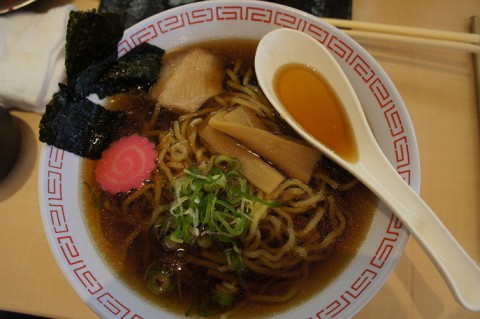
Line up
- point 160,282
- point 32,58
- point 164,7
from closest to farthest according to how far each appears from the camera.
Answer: point 160,282 < point 32,58 < point 164,7

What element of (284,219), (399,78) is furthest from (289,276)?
(399,78)

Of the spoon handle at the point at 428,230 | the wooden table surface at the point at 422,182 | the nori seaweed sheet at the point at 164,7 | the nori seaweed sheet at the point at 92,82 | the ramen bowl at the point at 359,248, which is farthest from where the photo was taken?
the nori seaweed sheet at the point at 164,7

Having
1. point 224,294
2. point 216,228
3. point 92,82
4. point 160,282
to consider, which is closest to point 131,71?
point 92,82

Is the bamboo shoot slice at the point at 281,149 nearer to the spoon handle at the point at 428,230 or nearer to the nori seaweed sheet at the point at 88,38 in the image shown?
the spoon handle at the point at 428,230

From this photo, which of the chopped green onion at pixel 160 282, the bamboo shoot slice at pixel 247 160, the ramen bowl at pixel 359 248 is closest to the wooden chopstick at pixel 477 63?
the ramen bowl at pixel 359 248

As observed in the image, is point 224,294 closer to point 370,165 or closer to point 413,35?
point 370,165

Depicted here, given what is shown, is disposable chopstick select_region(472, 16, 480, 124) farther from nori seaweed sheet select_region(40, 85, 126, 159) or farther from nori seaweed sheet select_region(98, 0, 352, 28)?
nori seaweed sheet select_region(40, 85, 126, 159)

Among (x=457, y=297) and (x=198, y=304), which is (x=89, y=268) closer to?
(x=198, y=304)

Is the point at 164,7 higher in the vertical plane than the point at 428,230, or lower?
higher
